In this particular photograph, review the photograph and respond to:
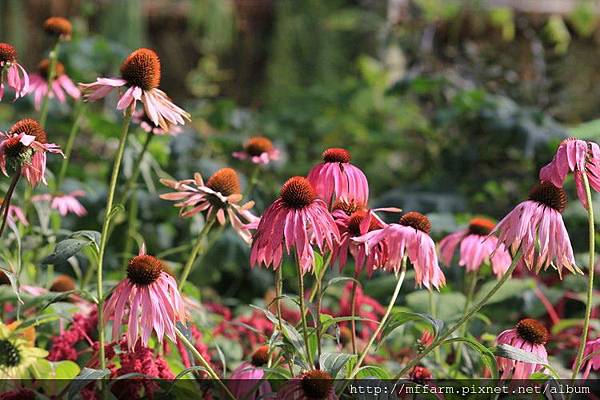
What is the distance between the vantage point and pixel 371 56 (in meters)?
4.77

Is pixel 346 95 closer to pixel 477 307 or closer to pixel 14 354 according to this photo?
pixel 14 354

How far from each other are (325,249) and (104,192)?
43.5 inches

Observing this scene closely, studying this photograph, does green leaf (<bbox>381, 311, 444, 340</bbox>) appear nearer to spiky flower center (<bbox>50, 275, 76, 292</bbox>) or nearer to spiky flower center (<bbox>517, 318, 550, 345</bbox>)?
spiky flower center (<bbox>517, 318, 550, 345</bbox>)

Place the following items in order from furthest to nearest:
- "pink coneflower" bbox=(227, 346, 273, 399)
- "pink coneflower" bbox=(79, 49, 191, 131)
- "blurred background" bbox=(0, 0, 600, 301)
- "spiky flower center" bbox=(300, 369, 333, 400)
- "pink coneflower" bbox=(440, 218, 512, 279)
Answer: "blurred background" bbox=(0, 0, 600, 301) < "pink coneflower" bbox=(440, 218, 512, 279) < "pink coneflower" bbox=(227, 346, 273, 399) < "pink coneflower" bbox=(79, 49, 191, 131) < "spiky flower center" bbox=(300, 369, 333, 400)

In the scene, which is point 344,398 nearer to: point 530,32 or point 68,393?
point 68,393

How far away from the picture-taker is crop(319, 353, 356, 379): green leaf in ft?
3.03

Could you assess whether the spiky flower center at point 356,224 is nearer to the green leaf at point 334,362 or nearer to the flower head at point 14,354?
the green leaf at point 334,362

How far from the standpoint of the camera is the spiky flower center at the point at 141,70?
1.00 metres

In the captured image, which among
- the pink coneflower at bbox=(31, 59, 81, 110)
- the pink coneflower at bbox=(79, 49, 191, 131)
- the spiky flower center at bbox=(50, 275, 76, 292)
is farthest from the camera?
the pink coneflower at bbox=(31, 59, 81, 110)

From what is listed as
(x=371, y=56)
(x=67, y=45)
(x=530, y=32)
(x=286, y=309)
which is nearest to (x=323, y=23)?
(x=371, y=56)

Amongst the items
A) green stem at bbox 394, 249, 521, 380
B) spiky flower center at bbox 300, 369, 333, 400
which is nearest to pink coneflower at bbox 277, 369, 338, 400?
spiky flower center at bbox 300, 369, 333, 400

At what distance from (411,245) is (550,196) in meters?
0.16

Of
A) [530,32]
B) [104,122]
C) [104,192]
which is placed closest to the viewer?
[104,192]

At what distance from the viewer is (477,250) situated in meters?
1.32
